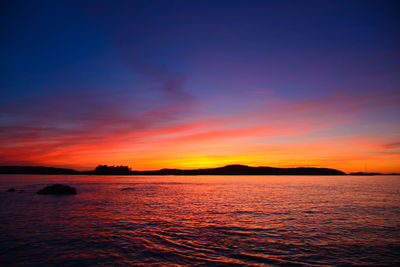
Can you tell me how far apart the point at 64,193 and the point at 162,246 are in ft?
175

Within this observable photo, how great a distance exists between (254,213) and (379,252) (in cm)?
1675

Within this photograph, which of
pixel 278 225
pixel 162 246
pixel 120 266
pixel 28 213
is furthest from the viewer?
pixel 28 213

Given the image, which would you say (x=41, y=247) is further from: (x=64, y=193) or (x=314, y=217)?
(x=64, y=193)

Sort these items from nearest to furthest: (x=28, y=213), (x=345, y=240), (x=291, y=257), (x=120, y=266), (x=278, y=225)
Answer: (x=120, y=266)
(x=291, y=257)
(x=345, y=240)
(x=278, y=225)
(x=28, y=213)

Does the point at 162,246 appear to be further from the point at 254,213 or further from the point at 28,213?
the point at 28,213

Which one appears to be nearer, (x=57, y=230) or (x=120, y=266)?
(x=120, y=266)

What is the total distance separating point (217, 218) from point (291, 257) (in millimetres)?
14410

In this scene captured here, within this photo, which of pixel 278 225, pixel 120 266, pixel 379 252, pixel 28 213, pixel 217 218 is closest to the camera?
pixel 120 266

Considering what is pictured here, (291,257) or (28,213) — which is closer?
(291,257)

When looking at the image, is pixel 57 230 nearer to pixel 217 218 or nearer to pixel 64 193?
pixel 217 218

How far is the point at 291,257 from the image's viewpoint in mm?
15656

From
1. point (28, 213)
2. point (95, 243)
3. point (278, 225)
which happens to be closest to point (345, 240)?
point (278, 225)

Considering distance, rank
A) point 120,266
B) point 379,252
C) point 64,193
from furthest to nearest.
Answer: point 64,193
point 379,252
point 120,266

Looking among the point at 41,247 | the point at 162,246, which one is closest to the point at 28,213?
the point at 41,247
